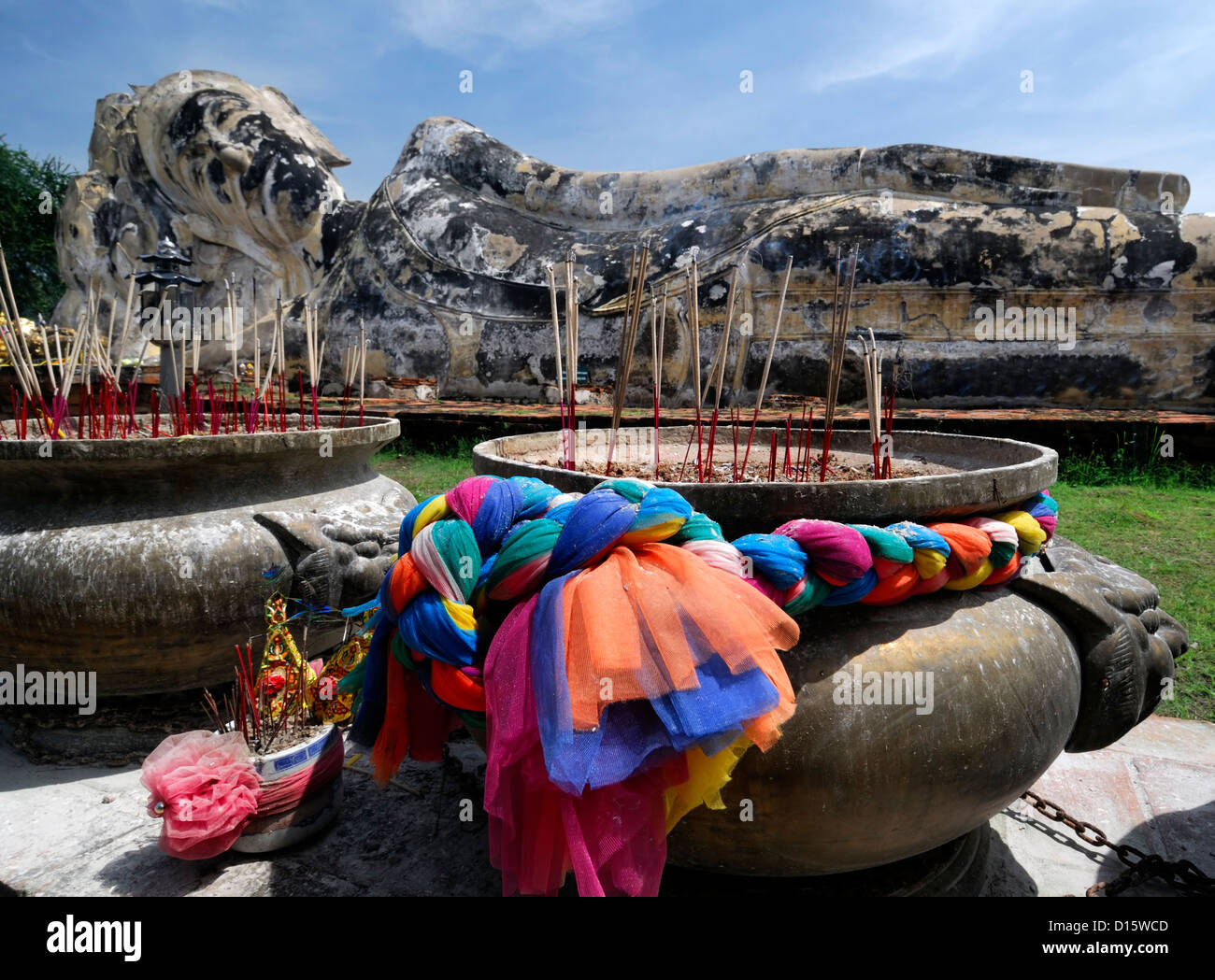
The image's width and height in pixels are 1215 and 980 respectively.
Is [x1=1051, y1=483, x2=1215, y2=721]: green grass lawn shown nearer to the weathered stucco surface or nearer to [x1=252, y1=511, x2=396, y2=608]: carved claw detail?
the weathered stucco surface

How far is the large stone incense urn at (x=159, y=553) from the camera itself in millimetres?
1845

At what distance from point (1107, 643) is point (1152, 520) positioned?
2.98 m

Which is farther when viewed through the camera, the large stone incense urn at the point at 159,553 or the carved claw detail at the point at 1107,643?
the large stone incense urn at the point at 159,553

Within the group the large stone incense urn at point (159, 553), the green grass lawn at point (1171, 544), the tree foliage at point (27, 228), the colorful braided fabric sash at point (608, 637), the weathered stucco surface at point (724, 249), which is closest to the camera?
the colorful braided fabric sash at point (608, 637)

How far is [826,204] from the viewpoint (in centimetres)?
559

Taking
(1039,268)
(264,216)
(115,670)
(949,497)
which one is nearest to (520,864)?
Result: (949,497)

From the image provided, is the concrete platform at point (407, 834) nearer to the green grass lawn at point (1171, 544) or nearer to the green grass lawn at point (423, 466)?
the green grass lawn at point (1171, 544)

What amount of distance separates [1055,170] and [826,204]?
1.71 m

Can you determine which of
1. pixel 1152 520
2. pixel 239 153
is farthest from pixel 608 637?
pixel 239 153

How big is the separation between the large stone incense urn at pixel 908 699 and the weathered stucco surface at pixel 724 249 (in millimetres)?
3705

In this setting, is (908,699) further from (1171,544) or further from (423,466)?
(423,466)

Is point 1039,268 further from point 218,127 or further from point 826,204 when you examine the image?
point 218,127

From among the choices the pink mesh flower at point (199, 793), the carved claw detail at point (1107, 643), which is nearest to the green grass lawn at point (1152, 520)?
the carved claw detail at point (1107, 643)

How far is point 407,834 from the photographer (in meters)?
1.59
